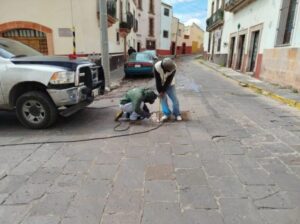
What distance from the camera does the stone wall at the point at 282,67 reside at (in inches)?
319

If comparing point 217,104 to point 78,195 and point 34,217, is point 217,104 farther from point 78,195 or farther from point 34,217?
point 34,217

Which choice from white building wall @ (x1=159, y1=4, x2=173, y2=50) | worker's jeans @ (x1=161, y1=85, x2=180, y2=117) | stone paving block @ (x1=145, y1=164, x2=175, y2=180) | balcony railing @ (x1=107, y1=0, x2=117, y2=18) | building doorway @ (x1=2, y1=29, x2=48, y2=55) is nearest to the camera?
stone paving block @ (x1=145, y1=164, x2=175, y2=180)

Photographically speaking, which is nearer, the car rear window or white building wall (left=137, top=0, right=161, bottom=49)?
the car rear window

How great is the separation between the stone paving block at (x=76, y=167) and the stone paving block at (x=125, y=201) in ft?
2.20

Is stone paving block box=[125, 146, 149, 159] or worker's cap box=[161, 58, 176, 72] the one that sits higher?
worker's cap box=[161, 58, 176, 72]

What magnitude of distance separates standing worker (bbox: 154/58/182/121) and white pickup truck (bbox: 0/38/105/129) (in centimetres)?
152

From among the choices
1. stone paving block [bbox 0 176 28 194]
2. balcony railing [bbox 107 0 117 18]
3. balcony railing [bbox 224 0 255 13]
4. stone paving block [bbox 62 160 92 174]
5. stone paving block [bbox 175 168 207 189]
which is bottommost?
stone paving block [bbox 0 176 28 194]

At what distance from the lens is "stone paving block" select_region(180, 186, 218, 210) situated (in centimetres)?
239

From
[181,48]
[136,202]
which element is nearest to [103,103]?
[136,202]

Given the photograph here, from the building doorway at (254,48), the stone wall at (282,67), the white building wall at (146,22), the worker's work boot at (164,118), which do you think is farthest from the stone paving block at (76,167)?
the white building wall at (146,22)

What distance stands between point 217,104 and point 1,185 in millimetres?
5433

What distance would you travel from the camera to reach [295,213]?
2.28m

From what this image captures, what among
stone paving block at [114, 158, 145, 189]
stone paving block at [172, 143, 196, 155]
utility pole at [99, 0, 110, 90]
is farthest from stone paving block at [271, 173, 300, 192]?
utility pole at [99, 0, 110, 90]

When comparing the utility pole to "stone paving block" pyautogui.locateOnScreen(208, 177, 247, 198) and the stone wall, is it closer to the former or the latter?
the stone wall
